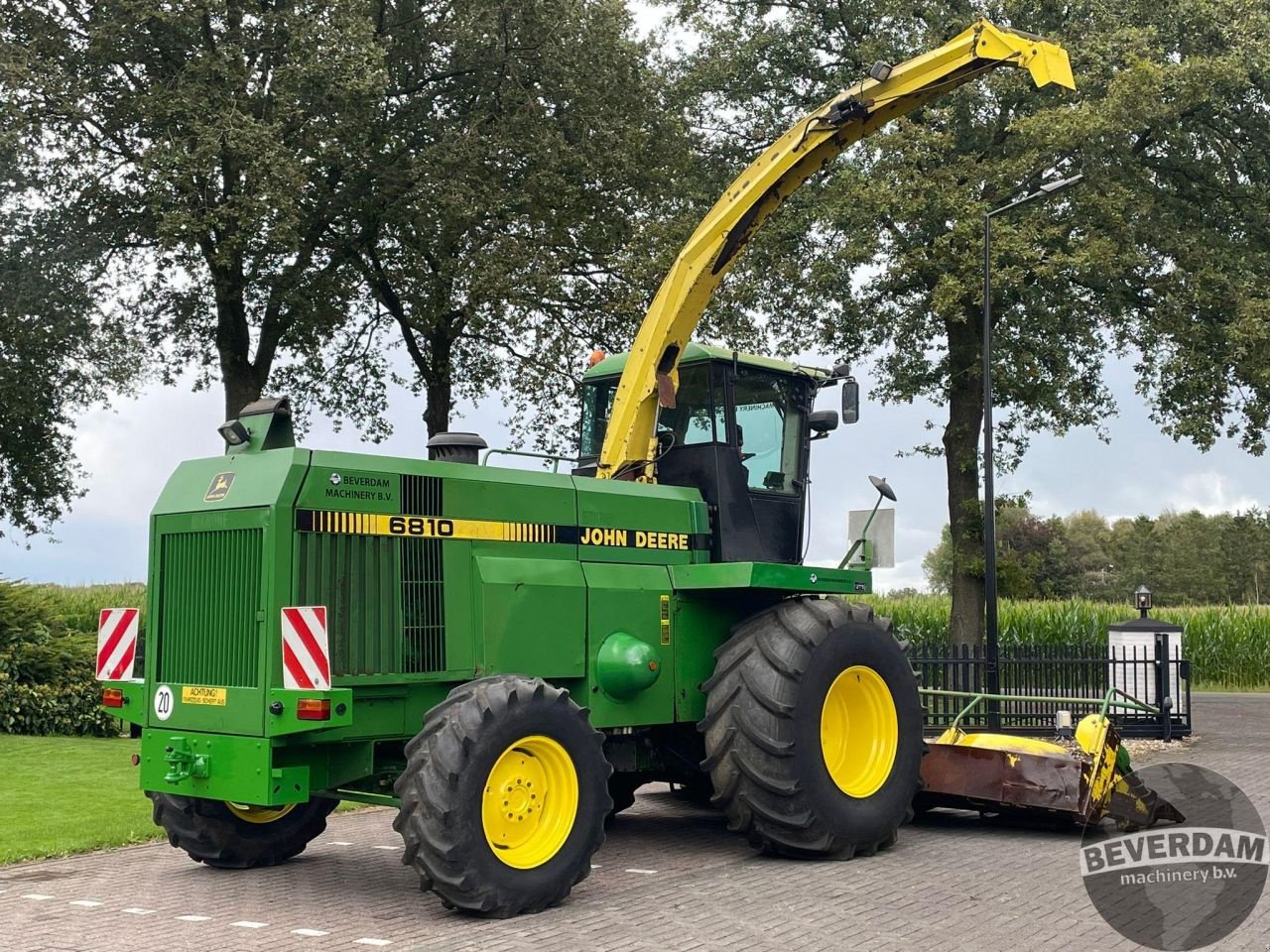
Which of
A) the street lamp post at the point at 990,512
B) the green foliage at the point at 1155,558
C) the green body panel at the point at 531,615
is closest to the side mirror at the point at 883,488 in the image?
the green body panel at the point at 531,615

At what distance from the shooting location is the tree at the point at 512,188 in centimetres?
2372

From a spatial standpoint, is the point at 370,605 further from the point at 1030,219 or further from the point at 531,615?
the point at 1030,219

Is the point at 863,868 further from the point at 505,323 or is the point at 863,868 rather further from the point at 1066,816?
the point at 505,323

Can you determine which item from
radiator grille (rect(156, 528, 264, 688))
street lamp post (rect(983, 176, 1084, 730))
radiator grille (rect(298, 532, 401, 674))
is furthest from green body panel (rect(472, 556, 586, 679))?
street lamp post (rect(983, 176, 1084, 730))

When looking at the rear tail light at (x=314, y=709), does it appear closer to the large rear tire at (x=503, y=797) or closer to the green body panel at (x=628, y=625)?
the large rear tire at (x=503, y=797)

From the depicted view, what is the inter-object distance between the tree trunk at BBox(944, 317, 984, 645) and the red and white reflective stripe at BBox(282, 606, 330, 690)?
20031 millimetres

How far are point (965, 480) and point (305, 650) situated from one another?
20.9m

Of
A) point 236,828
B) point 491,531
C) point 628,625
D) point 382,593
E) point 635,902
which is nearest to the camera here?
point 635,902

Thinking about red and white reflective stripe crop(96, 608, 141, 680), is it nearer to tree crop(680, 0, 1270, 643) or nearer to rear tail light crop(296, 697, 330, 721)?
rear tail light crop(296, 697, 330, 721)

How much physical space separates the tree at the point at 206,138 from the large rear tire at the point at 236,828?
13334 mm

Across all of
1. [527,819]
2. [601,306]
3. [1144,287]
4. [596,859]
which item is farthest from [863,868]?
[1144,287]

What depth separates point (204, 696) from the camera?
794 centimetres

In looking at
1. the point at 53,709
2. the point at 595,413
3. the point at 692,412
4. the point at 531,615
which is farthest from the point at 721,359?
the point at 53,709

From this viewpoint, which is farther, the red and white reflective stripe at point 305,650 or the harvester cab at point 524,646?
the harvester cab at point 524,646
